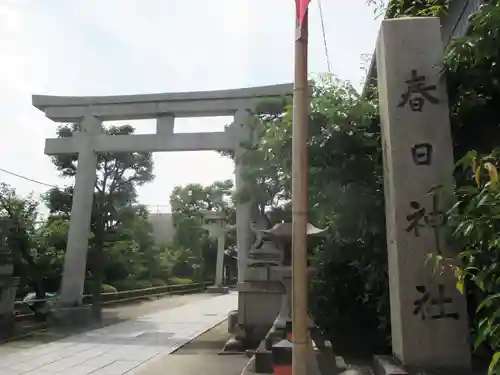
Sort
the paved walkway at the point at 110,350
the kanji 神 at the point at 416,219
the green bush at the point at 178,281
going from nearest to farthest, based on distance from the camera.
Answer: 1. the kanji 神 at the point at 416,219
2. the paved walkway at the point at 110,350
3. the green bush at the point at 178,281

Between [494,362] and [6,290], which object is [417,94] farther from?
[6,290]

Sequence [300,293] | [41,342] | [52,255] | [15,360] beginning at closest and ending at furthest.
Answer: [300,293] → [15,360] → [41,342] → [52,255]

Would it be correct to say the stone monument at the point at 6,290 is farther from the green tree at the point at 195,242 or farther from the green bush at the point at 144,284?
the green tree at the point at 195,242

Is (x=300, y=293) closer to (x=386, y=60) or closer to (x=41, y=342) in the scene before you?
(x=386, y=60)

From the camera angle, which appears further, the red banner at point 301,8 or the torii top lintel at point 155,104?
the torii top lintel at point 155,104

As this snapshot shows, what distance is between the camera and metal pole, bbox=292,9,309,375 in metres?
2.33

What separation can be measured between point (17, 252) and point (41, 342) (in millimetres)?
2726

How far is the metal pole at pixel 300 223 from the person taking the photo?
2332 mm

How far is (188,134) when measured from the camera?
11891 mm

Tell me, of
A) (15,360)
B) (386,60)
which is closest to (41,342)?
(15,360)

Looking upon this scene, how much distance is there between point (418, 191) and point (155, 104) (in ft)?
29.3

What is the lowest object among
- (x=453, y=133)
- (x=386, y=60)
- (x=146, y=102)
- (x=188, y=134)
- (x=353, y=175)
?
(x=353, y=175)

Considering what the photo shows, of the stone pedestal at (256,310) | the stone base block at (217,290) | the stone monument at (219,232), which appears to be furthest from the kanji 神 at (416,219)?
the stone base block at (217,290)

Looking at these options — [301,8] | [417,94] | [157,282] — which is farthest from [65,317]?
[157,282]
